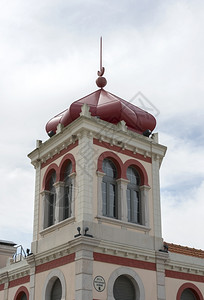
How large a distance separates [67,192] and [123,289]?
4.90m

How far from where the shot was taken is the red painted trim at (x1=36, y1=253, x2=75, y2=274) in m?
18.4

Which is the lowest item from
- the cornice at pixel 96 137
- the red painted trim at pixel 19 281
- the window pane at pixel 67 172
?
the red painted trim at pixel 19 281

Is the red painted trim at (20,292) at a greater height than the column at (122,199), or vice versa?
the column at (122,199)

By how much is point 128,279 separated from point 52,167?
20.7 ft

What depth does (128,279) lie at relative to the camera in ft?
63.6

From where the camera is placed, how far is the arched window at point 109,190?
19.8 meters

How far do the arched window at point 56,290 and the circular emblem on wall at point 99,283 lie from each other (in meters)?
2.09

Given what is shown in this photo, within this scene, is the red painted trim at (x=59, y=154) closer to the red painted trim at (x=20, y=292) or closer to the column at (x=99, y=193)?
the column at (x=99, y=193)

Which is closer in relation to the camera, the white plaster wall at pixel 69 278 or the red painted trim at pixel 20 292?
the white plaster wall at pixel 69 278

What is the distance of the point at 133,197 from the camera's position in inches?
830

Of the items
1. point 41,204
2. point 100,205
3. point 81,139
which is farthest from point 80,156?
point 41,204

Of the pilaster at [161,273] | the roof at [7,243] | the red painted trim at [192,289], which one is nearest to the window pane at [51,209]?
the pilaster at [161,273]

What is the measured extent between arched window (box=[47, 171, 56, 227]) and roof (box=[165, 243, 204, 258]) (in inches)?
232

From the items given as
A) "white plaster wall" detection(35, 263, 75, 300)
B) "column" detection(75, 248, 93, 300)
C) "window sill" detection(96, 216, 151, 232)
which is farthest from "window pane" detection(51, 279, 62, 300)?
"window sill" detection(96, 216, 151, 232)
